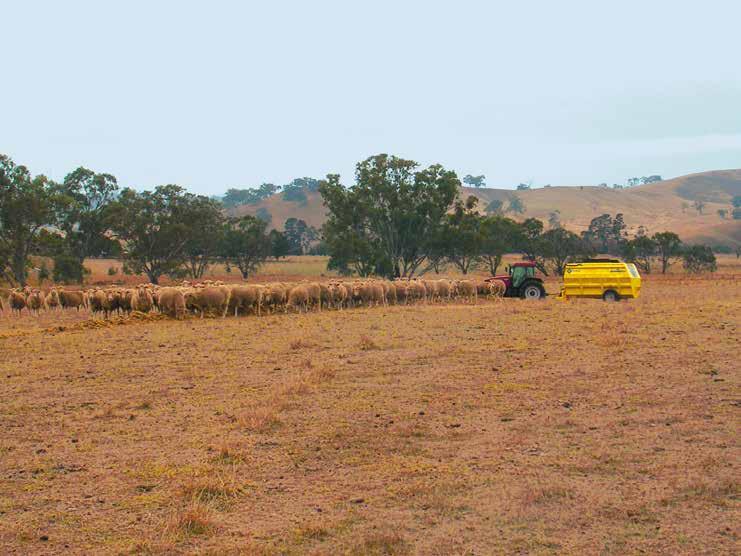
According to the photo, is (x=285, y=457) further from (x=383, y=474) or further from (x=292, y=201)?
(x=292, y=201)

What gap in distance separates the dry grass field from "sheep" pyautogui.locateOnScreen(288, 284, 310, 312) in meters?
10.6

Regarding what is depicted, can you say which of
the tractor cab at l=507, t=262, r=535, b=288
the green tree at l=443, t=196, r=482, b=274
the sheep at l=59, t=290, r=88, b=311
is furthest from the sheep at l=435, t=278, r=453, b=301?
the green tree at l=443, t=196, r=482, b=274

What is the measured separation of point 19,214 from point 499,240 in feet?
124

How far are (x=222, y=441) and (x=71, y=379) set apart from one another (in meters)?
5.18

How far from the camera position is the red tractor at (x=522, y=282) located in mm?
30859

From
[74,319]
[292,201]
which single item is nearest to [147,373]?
[74,319]

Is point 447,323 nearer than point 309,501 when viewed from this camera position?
No

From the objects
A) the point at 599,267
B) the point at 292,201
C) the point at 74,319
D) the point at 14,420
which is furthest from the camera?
the point at 292,201

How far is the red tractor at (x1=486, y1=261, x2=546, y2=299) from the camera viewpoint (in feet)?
101

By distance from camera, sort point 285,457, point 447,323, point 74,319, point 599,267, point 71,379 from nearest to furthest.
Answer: point 285,457 < point 71,379 < point 447,323 < point 74,319 < point 599,267

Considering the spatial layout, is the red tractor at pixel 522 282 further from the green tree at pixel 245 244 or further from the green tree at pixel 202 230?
the green tree at pixel 245 244

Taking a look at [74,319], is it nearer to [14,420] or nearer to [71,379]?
[71,379]

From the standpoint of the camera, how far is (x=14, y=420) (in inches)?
364

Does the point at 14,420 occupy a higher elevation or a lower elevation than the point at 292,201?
lower
